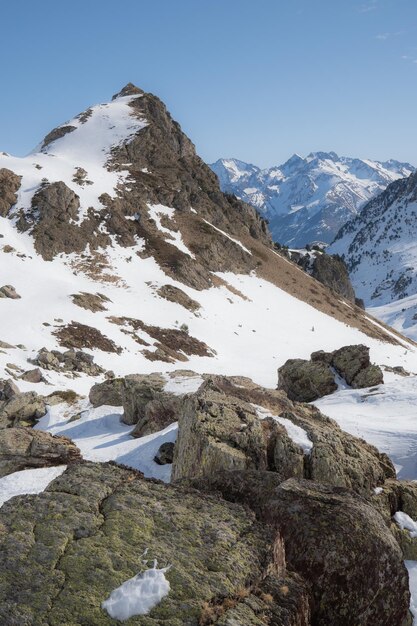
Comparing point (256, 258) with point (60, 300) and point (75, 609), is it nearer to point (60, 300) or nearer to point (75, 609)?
point (60, 300)

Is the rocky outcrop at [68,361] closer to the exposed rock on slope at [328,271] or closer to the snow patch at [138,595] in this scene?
the snow patch at [138,595]

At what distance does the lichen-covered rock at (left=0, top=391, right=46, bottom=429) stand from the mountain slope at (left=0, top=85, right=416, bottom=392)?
565cm

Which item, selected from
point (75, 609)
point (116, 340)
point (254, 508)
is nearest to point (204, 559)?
point (75, 609)

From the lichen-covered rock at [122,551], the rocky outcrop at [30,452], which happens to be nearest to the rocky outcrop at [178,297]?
the rocky outcrop at [30,452]

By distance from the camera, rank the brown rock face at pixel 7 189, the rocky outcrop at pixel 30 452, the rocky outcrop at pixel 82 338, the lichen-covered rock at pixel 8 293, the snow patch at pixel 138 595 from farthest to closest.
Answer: the brown rock face at pixel 7 189
the lichen-covered rock at pixel 8 293
the rocky outcrop at pixel 82 338
the rocky outcrop at pixel 30 452
the snow patch at pixel 138 595

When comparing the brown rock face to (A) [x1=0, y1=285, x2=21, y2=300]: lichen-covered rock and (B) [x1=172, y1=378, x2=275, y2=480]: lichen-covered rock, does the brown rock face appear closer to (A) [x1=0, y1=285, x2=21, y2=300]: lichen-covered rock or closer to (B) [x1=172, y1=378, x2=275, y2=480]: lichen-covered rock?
(A) [x1=0, y1=285, x2=21, y2=300]: lichen-covered rock

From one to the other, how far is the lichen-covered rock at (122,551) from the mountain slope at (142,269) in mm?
25925

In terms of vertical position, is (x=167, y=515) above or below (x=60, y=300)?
below

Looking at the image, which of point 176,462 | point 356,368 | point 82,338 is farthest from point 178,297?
point 176,462

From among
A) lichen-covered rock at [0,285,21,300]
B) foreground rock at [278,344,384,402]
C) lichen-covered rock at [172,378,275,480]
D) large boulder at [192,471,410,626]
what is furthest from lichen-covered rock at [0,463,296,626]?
lichen-covered rock at [0,285,21,300]

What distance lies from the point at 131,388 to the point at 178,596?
57.2 ft

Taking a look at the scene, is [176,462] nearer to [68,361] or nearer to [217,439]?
[217,439]

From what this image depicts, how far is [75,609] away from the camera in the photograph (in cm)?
579

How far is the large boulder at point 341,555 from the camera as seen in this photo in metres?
7.70
